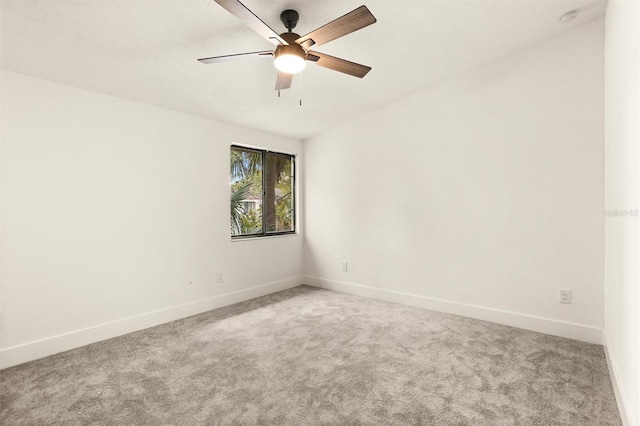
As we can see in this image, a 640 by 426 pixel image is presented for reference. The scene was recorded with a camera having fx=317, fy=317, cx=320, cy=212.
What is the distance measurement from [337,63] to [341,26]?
44 centimetres

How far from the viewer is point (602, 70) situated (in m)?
2.73

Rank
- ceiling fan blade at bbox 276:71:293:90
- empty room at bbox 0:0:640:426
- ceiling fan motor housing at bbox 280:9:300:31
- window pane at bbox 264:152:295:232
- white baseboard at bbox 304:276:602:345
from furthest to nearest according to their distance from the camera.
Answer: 1. window pane at bbox 264:152:295:232
2. white baseboard at bbox 304:276:602:345
3. ceiling fan blade at bbox 276:71:293:90
4. ceiling fan motor housing at bbox 280:9:300:31
5. empty room at bbox 0:0:640:426

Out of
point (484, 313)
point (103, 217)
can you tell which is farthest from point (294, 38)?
point (484, 313)

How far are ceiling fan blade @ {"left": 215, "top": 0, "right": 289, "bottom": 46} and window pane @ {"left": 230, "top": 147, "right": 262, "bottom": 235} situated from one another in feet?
7.93

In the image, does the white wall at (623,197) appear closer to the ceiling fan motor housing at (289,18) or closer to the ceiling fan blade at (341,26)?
the ceiling fan blade at (341,26)

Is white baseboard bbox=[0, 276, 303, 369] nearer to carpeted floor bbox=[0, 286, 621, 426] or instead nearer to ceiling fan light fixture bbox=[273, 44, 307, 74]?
carpeted floor bbox=[0, 286, 621, 426]

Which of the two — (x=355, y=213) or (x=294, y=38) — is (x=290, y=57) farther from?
(x=355, y=213)

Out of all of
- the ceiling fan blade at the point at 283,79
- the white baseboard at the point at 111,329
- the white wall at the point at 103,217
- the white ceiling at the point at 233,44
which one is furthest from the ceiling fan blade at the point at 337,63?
the white baseboard at the point at 111,329

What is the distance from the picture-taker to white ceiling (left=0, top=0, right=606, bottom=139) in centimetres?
207

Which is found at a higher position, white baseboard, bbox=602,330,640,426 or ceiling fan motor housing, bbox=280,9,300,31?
ceiling fan motor housing, bbox=280,9,300,31

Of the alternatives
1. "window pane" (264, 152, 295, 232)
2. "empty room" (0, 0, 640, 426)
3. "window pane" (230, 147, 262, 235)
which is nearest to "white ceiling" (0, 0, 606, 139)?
"empty room" (0, 0, 640, 426)

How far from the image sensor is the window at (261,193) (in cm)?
435

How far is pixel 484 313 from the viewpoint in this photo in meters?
3.37

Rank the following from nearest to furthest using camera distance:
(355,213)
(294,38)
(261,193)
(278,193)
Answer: (294,38)
(355,213)
(261,193)
(278,193)
